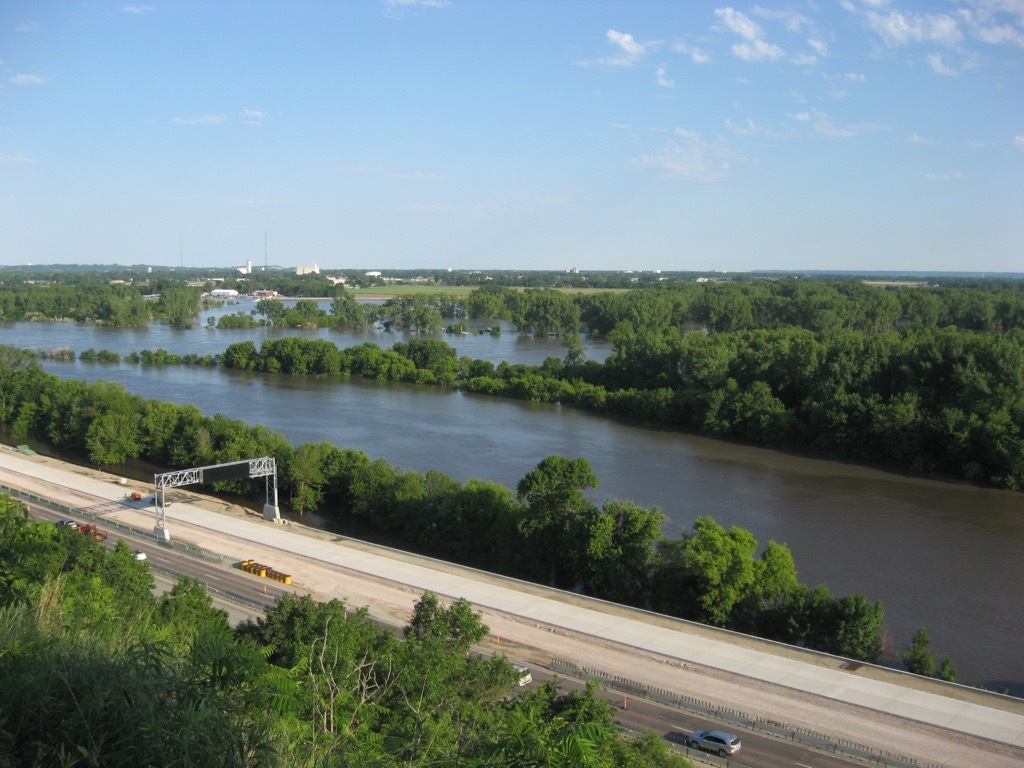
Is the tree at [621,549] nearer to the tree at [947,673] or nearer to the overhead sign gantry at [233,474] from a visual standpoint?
the tree at [947,673]

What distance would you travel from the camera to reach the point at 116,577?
265 inches

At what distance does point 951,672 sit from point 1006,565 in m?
3.92

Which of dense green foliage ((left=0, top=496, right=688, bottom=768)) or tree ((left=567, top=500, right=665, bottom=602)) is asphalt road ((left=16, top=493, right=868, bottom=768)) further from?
tree ((left=567, top=500, right=665, bottom=602))

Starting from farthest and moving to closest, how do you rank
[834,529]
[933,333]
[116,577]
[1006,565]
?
[933,333]
[834,529]
[1006,565]
[116,577]

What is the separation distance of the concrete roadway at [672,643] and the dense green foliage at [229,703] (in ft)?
8.16

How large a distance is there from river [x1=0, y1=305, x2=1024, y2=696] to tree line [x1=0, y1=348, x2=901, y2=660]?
99 cm

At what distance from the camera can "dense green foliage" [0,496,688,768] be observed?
2.43 metres

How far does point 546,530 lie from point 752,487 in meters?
5.17

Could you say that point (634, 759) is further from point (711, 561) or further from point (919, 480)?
point (919, 480)

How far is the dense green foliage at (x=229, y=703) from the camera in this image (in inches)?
95.6

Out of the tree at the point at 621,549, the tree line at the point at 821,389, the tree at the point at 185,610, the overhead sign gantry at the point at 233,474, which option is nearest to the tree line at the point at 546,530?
the tree at the point at 621,549

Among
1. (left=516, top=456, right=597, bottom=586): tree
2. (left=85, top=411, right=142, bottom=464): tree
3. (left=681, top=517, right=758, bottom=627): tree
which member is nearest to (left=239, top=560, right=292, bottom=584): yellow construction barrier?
(left=516, top=456, right=597, bottom=586): tree

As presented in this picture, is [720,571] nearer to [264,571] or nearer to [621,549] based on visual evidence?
[621,549]

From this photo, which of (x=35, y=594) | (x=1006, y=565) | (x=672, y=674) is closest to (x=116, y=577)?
(x=35, y=594)
